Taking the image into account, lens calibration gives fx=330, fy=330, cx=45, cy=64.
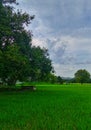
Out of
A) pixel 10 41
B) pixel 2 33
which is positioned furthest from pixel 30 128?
pixel 10 41

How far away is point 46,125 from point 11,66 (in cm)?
2761

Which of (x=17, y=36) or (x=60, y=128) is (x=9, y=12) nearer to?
(x=17, y=36)

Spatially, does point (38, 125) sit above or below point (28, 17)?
below

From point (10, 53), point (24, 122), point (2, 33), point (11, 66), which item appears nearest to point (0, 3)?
point (2, 33)

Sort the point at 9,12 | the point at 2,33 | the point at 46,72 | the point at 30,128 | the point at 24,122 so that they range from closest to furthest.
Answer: the point at 30,128 → the point at 24,122 → the point at 2,33 → the point at 9,12 → the point at 46,72

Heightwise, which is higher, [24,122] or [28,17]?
[28,17]

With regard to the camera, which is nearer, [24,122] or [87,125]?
[87,125]

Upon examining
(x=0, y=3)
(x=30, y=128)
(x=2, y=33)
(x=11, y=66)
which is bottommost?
(x=30, y=128)

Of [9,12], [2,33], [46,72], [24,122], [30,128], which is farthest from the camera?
[46,72]

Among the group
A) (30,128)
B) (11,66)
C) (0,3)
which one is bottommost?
(30,128)

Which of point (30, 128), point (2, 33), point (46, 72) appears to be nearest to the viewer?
point (30, 128)

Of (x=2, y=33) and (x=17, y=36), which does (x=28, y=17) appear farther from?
(x=2, y=33)

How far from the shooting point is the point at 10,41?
129 feet

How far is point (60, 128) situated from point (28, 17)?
29.8 m
